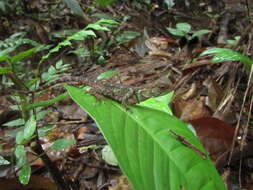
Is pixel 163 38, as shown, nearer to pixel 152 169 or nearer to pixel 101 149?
pixel 101 149

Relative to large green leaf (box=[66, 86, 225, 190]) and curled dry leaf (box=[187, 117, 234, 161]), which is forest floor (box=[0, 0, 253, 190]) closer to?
curled dry leaf (box=[187, 117, 234, 161])

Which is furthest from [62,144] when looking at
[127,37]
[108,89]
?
[127,37]

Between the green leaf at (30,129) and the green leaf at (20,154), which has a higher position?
the green leaf at (30,129)

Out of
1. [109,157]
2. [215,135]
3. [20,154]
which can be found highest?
[20,154]

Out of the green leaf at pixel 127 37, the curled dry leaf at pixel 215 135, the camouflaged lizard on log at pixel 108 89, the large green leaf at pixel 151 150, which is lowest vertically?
the curled dry leaf at pixel 215 135

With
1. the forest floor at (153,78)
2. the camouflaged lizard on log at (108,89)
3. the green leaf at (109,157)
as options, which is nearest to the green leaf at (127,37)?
the forest floor at (153,78)

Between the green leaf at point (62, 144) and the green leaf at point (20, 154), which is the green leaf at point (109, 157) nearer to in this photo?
the green leaf at point (62, 144)

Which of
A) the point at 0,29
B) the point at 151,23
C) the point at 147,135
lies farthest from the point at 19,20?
the point at 147,135

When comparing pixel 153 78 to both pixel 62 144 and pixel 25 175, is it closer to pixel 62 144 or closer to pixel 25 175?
pixel 62 144
